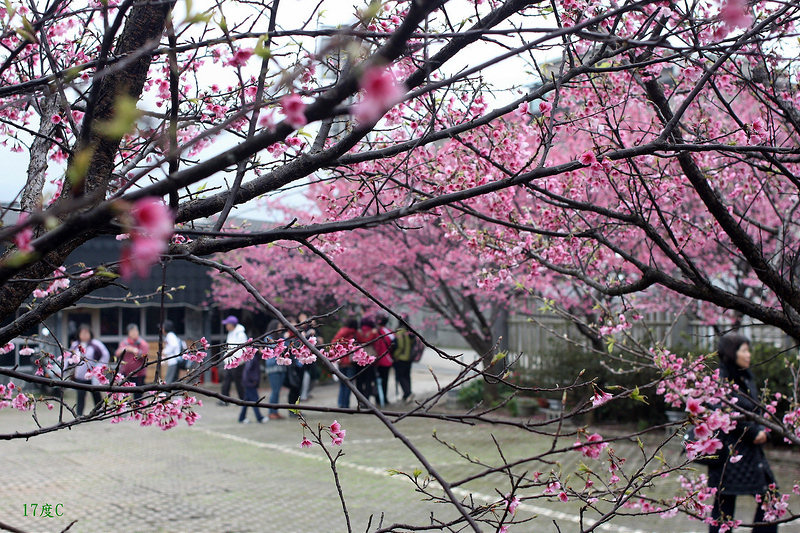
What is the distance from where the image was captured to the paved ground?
21.0ft

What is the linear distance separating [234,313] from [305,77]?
57.7ft

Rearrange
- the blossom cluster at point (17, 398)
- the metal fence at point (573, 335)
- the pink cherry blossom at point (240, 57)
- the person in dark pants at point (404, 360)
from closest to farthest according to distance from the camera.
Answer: the pink cherry blossom at point (240, 57) → the blossom cluster at point (17, 398) → the metal fence at point (573, 335) → the person in dark pants at point (404, 360)

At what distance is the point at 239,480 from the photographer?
808 centimetres

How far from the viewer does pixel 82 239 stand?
218 cm

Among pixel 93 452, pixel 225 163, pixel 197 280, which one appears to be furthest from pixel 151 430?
pixel 225 163

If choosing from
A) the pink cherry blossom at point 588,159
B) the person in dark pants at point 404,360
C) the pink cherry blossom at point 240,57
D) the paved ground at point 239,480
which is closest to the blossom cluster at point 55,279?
the pink cherry blossom at point 240,57

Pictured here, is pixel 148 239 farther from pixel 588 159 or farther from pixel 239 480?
pixel 239 480

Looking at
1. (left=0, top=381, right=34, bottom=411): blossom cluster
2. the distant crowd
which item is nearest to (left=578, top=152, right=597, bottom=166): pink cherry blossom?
(left=0, top=381, right=34, bottom=411): blossom cluster

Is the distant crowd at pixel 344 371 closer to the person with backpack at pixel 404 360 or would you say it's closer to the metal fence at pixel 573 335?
the person with backpack at pixel 404 360

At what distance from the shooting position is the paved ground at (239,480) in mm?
6398

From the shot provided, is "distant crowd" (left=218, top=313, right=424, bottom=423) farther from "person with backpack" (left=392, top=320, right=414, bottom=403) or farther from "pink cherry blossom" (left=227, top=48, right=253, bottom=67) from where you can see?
"pink cherry blossom" (left=227, top=48, right=253, bottom=67)

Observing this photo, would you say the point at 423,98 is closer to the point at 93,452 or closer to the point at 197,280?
the point at 93,452

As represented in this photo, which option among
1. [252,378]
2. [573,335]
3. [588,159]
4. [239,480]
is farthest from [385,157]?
[573,335]

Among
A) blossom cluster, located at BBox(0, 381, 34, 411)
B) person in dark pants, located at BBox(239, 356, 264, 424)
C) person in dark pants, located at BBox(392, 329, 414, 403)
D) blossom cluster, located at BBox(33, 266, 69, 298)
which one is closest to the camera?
blossom cluster, located at BBox(33, 266, 69, 298)
